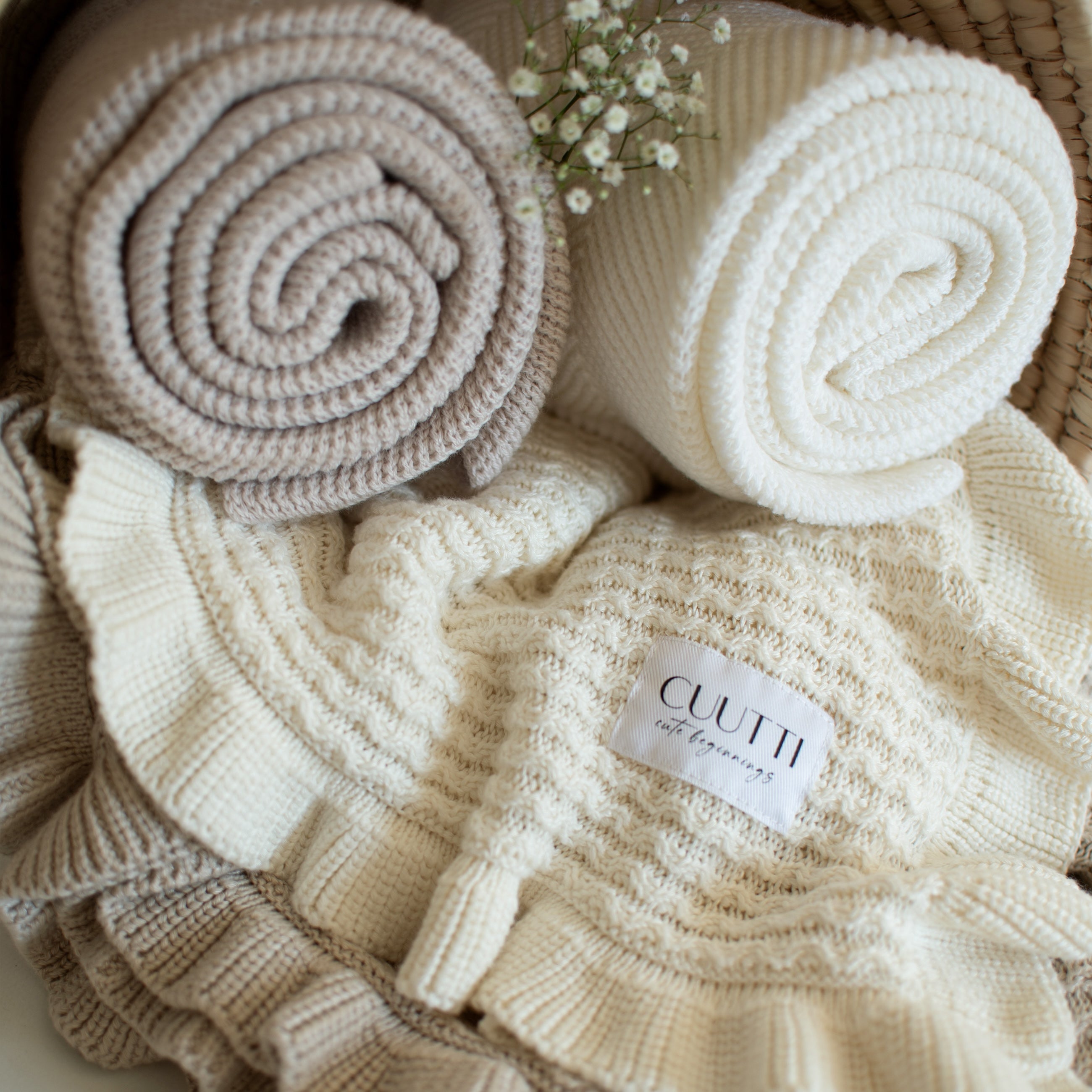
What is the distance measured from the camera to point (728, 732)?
1.70ft

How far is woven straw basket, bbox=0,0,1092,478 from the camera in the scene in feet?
1.87

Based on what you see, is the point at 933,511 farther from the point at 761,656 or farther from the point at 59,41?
the point at 59,41

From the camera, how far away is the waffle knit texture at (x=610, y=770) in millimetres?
466

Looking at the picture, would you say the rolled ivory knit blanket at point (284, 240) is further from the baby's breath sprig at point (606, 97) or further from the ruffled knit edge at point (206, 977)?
the ruffled knit edge at point (206, 977)

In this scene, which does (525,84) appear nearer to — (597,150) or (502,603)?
(597,150)

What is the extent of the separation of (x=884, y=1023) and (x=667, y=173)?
0.49m

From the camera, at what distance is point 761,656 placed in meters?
0.53

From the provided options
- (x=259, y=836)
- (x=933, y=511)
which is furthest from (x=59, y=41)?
(x=933, y=511)

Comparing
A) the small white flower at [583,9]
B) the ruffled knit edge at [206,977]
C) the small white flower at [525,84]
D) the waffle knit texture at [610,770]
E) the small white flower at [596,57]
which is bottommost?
the ruffled knit edge at [206,977]

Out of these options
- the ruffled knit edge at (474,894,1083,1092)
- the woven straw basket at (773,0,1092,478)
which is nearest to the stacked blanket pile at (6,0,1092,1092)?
the ruffled knit edge at (474,894,1083,1092)

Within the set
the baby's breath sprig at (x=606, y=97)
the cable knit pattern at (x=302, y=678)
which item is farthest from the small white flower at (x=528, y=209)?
the cable knit pattern at (x=302, y=678)

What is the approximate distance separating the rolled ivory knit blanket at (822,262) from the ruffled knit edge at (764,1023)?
11.5 inches

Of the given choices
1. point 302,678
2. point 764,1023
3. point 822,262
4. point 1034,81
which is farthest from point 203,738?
point 1034,81

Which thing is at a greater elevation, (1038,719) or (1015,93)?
(1015,93)
